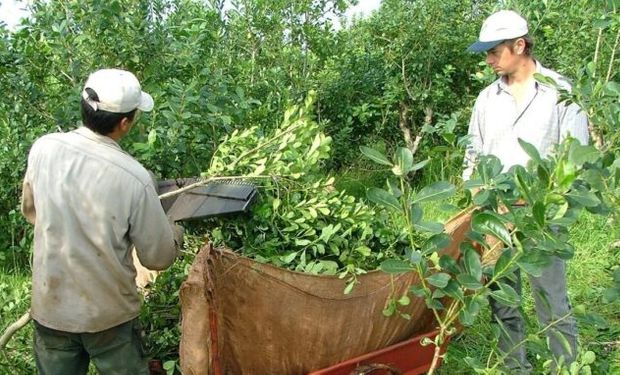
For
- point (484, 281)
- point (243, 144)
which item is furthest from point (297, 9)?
point (484, 281)

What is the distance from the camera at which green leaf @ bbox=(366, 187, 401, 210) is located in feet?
7.74

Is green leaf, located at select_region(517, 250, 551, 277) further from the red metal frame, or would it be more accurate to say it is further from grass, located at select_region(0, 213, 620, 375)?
the red metal frame

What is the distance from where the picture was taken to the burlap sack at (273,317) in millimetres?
2445

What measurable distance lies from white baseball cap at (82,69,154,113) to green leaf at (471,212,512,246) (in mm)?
1410

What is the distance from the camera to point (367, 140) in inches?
310

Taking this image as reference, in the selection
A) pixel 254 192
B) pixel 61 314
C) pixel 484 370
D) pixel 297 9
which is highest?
pixel 297 9

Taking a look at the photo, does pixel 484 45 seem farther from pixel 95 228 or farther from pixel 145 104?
pixel 95 228

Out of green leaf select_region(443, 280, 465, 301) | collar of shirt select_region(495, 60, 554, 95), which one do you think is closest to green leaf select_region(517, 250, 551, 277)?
green leaf select_region(443, 280, 465, 301)

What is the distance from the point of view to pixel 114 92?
262 cm

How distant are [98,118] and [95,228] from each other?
442 mm

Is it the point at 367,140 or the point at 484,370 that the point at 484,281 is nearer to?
the point at 484,370

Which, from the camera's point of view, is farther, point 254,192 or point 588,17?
point 588,17

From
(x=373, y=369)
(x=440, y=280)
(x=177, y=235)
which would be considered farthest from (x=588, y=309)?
(x=177, y=235)

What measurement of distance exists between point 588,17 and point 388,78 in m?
2.20
